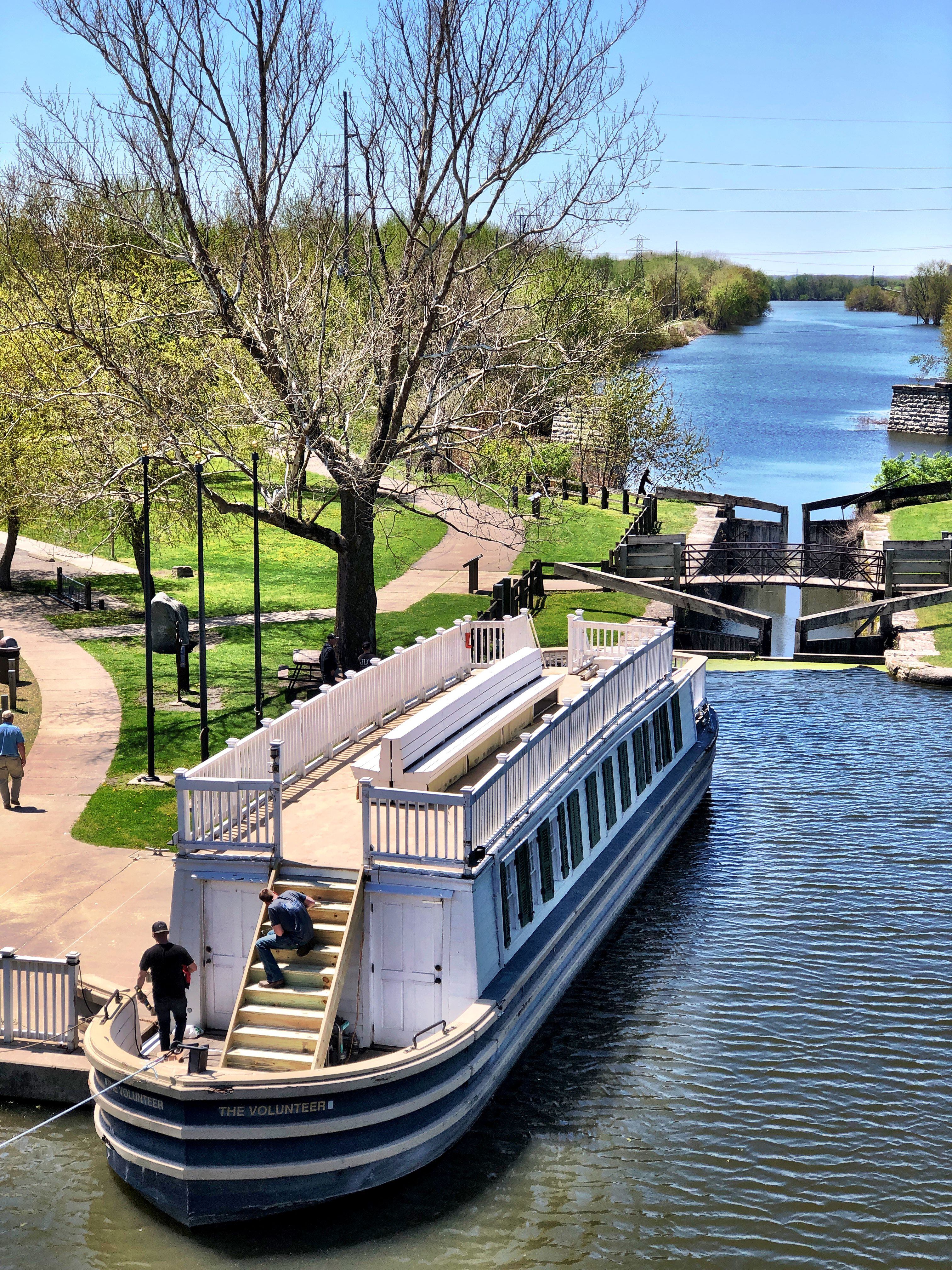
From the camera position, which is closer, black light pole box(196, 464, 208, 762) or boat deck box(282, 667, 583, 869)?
boat deck box(282, 667, 583, 869)

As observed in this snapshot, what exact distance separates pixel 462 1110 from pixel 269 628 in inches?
929

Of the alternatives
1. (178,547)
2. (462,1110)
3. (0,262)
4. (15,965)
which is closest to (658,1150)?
(462,1110)

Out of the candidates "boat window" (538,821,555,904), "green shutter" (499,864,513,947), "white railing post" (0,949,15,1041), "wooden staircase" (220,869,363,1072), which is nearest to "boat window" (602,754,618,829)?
"boat window" (538,821,555,904)

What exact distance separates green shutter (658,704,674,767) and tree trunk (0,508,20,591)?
21.1 m

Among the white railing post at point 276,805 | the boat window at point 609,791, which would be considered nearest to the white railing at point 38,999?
the white railing post at point 276,805

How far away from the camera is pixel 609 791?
20.4 meters

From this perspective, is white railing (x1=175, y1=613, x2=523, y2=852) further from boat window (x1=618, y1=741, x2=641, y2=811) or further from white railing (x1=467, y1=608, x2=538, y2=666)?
boat window (x1=618, y1=741, x2=641, y2=811)

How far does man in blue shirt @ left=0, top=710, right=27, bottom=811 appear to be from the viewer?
2231 centimetres

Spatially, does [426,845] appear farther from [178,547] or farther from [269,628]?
[178,547]

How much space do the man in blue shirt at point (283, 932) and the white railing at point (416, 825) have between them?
0.91 meters

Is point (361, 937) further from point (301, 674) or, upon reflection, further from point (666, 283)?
point (666, 283)

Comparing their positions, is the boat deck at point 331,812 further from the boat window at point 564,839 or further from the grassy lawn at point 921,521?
the grassy lawn at point 921,521

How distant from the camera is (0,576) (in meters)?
42.1

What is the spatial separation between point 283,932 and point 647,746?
389 inches
